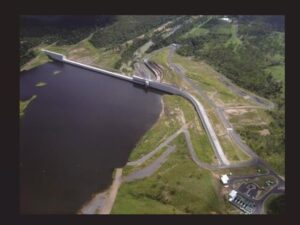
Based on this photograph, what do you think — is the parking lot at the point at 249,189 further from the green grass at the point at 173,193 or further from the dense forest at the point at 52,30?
the dense forest at the point at 52,30

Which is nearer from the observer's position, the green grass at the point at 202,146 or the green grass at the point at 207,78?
the green grass at the point at 202,146

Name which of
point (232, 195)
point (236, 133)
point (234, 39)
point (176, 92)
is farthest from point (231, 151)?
point (234, 39)

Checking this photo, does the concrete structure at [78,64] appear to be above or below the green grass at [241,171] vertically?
above

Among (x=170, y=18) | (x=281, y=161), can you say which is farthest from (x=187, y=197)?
(x=170, y=18)

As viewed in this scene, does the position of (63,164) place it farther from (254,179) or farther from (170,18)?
(170,18)

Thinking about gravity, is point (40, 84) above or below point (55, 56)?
below

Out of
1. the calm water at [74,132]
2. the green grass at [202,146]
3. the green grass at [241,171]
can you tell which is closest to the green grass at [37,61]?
the calm water at [74,132]

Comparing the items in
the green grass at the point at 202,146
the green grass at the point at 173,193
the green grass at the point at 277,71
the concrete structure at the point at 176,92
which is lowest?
the green grass at the point at 173,193

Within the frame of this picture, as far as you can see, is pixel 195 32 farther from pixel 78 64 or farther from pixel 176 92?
pixel 78 64
